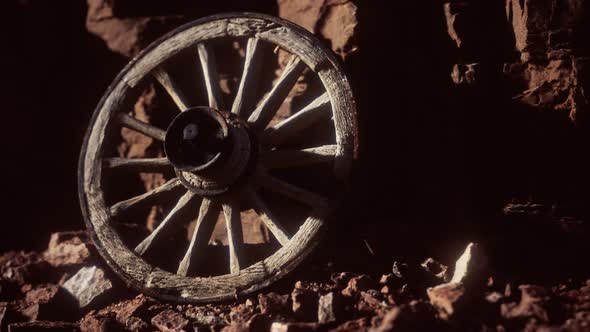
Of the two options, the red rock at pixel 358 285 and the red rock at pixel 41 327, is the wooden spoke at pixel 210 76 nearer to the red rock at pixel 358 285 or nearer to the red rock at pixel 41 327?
the red rock at pixel 358 285

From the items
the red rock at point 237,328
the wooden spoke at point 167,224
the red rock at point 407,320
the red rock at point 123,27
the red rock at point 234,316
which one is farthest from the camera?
the red rock at point 123,27

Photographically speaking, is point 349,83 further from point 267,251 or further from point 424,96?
point 267,251

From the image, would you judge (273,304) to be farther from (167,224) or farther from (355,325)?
(167,224)

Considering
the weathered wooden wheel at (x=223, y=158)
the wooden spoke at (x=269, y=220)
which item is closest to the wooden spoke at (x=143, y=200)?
the weathered wooden wheel at (x=223, y=158)

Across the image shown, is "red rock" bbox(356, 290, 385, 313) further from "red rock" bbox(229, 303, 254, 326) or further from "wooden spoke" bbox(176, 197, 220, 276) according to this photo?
"wooden spoke" bbox(176, 197, 220, 276)

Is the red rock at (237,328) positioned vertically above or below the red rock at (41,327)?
above

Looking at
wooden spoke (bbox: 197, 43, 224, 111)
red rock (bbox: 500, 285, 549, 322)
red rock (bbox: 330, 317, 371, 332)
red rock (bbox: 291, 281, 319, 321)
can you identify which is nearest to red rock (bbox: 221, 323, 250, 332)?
red rock (bbox: 291, 281, 319, 321)
